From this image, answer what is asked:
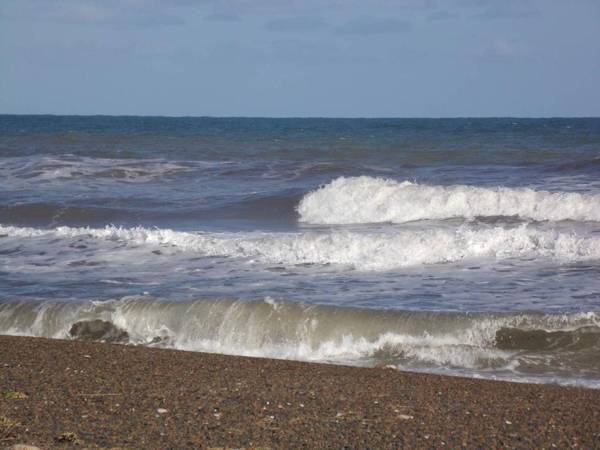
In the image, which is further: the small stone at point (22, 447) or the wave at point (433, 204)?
the wave at point (433, 204)

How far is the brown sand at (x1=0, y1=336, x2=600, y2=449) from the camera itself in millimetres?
4469

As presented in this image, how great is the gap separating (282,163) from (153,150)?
28.4 ft

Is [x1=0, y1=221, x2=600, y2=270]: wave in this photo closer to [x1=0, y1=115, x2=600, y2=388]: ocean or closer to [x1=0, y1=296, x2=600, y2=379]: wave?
[x1=0, y1=115, x2=600, y2=388]: ocean

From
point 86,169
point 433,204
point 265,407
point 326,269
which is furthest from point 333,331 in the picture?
point 86,169

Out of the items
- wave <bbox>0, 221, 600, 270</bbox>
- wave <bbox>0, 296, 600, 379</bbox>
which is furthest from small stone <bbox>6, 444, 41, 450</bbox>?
wave <bbox>0, 221, 600, 270</bbox>

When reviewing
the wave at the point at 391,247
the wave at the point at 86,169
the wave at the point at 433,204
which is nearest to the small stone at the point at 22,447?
the wave at the point at 391,247

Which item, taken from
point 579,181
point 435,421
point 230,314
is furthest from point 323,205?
point 435,421

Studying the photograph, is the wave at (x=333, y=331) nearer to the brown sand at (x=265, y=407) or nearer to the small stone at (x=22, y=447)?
the brown sand at (x=265, y=407)

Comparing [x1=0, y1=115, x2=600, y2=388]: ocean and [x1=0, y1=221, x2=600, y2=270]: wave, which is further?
[x1=0, y1=221, x2=600, y2=270]: wave

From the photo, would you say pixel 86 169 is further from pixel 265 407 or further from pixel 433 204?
pixel 265 407

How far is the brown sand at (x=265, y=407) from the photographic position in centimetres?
447

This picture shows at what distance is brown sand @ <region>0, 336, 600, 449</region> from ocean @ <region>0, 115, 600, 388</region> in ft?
3.27

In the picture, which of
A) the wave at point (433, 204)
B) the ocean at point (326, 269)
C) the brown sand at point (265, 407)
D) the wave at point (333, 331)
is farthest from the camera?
the wave at point (433, 204)

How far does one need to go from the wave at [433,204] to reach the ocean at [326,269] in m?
0.04
